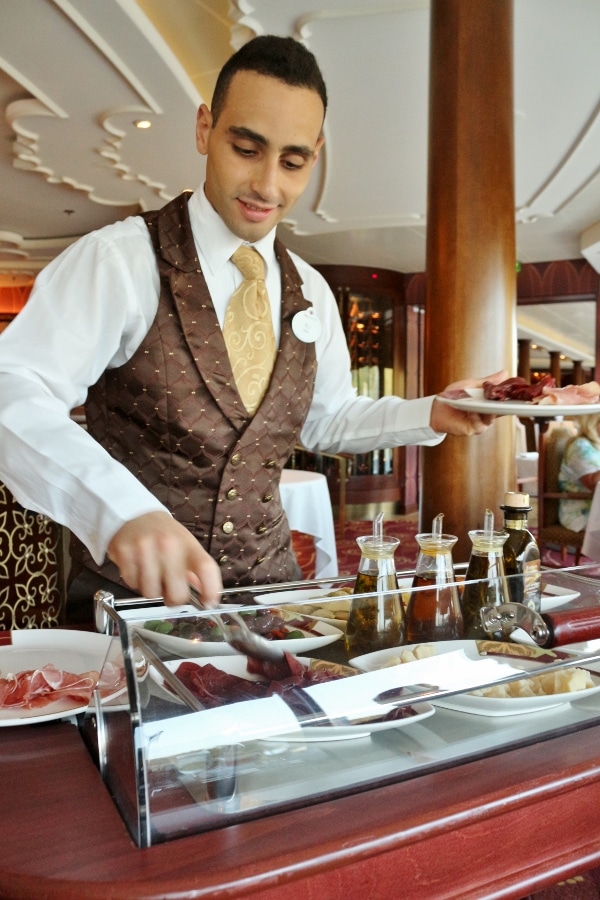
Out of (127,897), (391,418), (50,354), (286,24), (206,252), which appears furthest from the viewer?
(286,24)

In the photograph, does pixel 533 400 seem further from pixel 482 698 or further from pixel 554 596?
pixel 482 698

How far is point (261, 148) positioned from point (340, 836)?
1142 mm

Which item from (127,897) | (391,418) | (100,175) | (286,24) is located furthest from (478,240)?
(100,175)

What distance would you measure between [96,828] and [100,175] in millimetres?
6512

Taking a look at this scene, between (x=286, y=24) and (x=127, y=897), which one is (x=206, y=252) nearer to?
(x=127, y=897)

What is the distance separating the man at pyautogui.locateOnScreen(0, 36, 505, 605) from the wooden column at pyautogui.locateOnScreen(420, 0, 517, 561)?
1.16m

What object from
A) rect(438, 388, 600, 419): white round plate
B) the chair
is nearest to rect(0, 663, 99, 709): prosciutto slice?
rect(438, 388, 600, 419): white round plate

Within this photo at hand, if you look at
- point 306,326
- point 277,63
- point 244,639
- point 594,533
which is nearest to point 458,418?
point 306,326

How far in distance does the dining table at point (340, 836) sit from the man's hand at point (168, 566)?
172 mm

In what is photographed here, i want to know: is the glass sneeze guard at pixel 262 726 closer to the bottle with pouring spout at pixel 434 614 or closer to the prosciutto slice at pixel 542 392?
the bottle with pouring spout at pixel 434 614

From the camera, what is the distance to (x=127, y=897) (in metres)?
0.60

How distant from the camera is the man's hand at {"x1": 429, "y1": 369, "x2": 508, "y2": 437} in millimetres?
1577

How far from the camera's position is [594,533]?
4.54m

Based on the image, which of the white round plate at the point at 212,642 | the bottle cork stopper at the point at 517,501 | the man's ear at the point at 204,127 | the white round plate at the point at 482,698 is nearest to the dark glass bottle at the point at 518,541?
the bottle cork stopper at the point at 517,501
